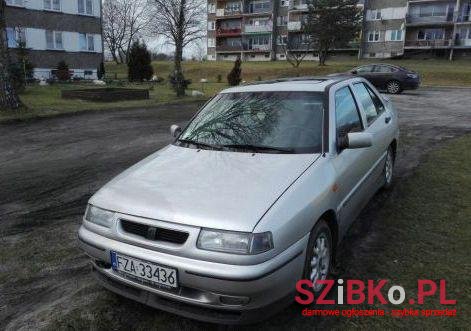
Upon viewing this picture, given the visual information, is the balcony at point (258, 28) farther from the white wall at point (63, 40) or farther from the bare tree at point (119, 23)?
the white wall at point (63, 40)

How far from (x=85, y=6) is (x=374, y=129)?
32.0 meters

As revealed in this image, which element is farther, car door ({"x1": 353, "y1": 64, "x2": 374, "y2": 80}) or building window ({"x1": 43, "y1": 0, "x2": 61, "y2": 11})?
building window ({"x1": 43, "y1": 0, "x2": 61, "y2": 11})

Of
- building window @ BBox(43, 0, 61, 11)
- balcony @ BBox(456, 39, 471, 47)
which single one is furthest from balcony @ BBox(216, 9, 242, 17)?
building window @ BBox(43, 0, 61, 11)

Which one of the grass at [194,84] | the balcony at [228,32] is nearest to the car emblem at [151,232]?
the grass at [194,84]

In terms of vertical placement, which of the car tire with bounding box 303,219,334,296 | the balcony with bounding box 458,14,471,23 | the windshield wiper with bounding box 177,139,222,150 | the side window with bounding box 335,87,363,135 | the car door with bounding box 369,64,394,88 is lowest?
the car tire with bounding box 303,219,334,296

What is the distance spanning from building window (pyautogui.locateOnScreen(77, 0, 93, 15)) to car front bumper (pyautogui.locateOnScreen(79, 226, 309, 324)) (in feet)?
108

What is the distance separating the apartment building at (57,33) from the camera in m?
27.4

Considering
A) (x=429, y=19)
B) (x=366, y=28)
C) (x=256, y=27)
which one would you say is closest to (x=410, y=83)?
(x=429, y=19)

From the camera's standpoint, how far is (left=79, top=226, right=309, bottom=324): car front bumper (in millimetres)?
2539

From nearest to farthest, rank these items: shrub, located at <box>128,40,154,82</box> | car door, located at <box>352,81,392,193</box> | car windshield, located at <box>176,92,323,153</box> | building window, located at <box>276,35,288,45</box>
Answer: car windshield, located at <box>176,92,323,153</box> → car door, located at <box>352,81,392,193</box> → shrub, located at <box>128,40,154,82</box> → building window, located at <box>276,35,288,45</box>

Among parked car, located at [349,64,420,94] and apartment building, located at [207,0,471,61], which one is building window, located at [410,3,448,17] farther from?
parked car, located at [349,64,420,94]

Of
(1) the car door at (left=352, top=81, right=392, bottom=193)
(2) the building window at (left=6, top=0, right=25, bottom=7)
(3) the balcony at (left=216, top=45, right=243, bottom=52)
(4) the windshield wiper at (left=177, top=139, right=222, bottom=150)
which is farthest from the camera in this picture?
(3) the balcony at (left=216, top=45, right=243, bottom=52)

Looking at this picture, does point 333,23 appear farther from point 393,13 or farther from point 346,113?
point 346,113

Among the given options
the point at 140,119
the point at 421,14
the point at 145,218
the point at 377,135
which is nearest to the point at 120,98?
the point at 140,119
